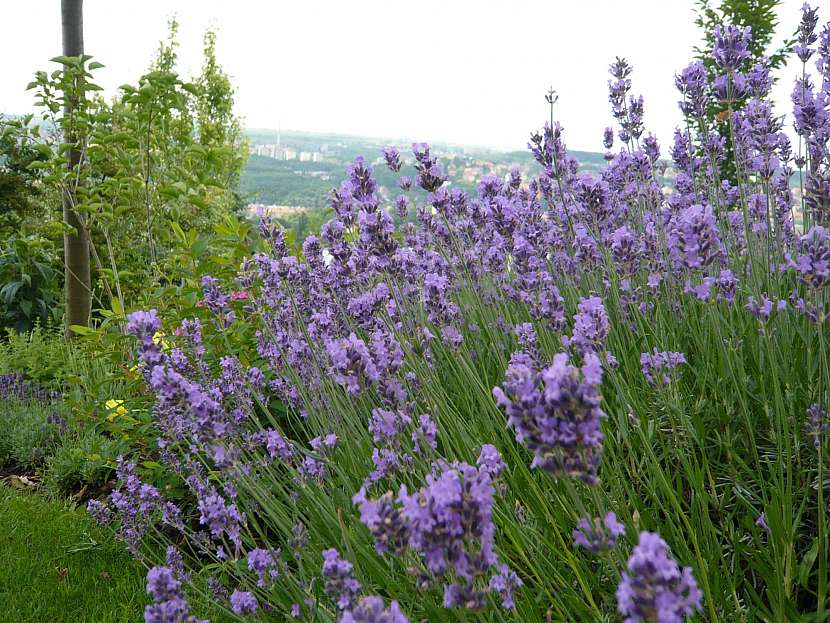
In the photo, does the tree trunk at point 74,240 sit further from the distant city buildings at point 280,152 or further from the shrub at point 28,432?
the distant city buildings at point 280,152

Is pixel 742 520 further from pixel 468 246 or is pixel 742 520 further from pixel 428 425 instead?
pixel 468 246

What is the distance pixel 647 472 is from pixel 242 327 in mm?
2279

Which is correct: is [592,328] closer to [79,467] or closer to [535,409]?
[535,409]

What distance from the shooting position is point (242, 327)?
3695 mm

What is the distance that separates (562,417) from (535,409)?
4 cm

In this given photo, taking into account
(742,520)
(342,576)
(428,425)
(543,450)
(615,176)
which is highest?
(615,176)

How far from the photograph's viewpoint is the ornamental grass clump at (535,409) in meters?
1.18

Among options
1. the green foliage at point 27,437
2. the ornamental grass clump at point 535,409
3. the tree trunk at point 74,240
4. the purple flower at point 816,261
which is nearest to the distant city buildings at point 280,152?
the tree trunk at point 74,240

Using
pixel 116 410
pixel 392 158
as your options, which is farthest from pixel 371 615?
pixel 116 410

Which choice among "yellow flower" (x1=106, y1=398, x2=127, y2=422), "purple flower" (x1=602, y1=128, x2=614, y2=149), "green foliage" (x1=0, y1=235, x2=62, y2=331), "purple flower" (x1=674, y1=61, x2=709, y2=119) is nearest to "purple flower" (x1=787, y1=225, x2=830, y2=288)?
"purple flower" (x1=674, y1=61, x2=709, y2=119)

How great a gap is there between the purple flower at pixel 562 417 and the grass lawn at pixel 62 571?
94.0 inches

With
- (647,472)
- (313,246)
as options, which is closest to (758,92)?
(647,472)

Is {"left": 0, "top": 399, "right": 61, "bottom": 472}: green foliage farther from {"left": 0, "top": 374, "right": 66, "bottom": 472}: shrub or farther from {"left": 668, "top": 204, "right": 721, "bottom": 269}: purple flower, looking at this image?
{"left": 668, "top": 204, "right": 721, "bottom": 269}: purple flower

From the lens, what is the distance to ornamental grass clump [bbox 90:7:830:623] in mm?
1180
